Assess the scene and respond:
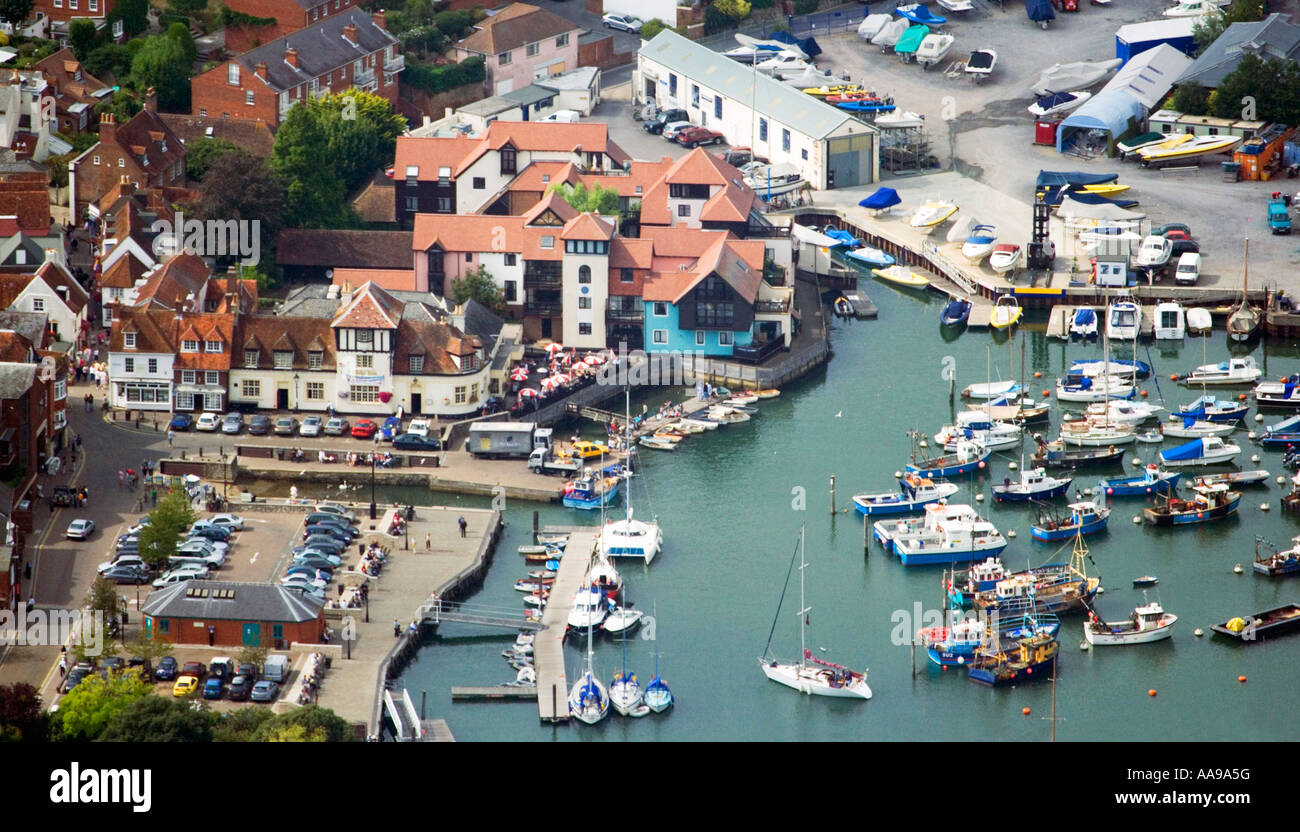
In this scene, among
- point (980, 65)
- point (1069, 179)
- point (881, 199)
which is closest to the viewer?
point (881, 199)

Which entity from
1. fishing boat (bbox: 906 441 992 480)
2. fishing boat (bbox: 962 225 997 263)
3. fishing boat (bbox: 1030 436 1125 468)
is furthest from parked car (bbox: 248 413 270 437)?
fishing boat (bbox: 962 225 997 263)

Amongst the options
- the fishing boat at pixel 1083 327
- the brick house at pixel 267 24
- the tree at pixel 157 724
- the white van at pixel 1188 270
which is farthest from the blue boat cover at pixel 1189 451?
the brick house at pixel 267 24

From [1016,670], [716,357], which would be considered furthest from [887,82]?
[1016,670]

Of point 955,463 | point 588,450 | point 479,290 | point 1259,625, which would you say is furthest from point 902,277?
point 1259,625

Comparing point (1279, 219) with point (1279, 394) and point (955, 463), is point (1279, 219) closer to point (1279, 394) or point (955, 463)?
point (1279, 394)

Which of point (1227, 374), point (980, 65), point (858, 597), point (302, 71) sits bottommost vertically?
point (858, 597)

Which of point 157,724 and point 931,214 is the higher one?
point 931,214

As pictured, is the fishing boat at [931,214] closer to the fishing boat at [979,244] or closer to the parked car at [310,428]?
the fishing boat at [979,244]
